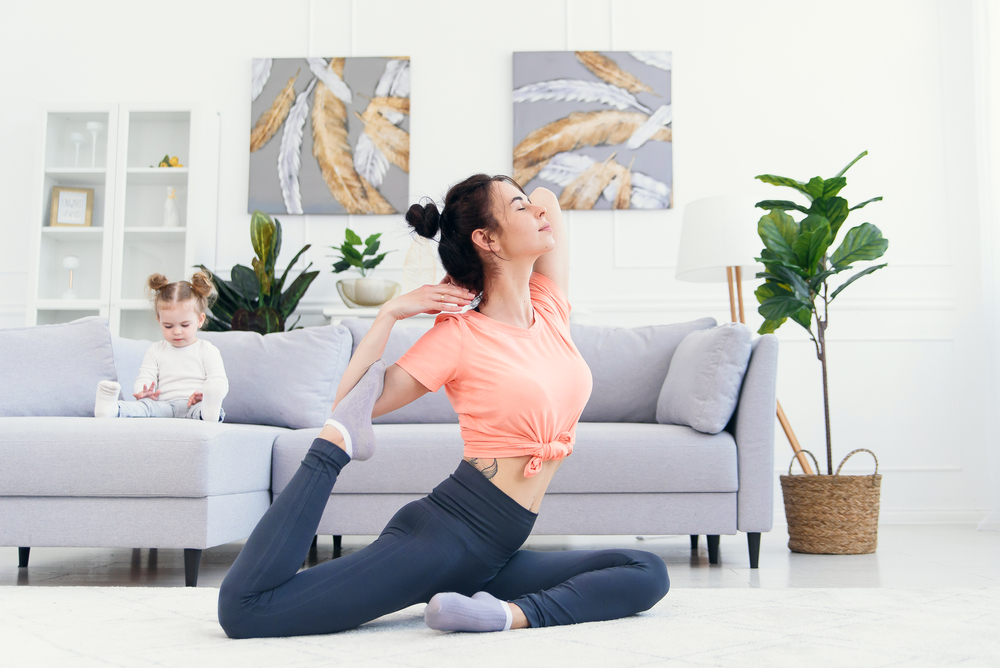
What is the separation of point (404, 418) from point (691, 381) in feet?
3.47

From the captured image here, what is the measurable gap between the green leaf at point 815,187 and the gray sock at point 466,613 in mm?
2176

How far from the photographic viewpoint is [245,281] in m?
3.74

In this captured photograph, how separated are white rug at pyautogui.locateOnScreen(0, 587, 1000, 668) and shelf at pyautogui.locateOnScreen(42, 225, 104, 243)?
103 inches

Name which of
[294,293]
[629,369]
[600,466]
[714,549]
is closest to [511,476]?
[600,466]

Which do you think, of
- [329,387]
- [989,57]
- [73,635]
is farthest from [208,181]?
[989,57]

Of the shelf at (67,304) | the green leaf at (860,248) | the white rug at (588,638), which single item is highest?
the green leaf at (860,248)

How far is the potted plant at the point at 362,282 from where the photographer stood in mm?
3744

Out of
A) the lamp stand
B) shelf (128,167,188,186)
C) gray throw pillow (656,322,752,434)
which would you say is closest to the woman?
gray throw pillow (656,322,752,434)

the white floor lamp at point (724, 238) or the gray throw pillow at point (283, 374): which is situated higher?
the white floor lamp at point (724, 238)

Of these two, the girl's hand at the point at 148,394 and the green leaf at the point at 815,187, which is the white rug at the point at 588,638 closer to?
the girl's hand at the point at 148,394

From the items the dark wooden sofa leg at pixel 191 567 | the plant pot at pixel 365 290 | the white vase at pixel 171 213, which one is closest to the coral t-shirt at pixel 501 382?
the dark wooden sofa leg at pixel 191 567

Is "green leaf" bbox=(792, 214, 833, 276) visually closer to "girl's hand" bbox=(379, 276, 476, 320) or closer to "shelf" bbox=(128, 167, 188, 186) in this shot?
"girl's hand" bbox=(379, 276, 476, 320)

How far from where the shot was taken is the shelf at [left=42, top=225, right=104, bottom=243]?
3904mm

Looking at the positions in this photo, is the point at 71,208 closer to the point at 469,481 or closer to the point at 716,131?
the point at 716,131
